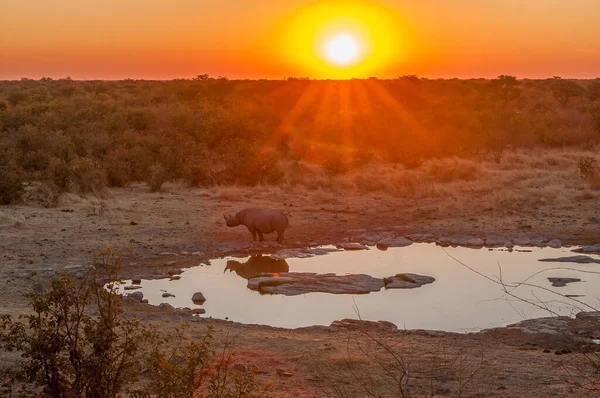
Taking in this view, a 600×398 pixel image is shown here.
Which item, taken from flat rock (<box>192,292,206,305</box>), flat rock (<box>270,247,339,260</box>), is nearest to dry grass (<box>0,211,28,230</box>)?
flat rock (<box>270,247,339,260</box>)

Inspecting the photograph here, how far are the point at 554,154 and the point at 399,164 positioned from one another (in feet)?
23.1

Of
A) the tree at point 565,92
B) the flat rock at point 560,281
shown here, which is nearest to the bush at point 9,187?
the flat rock at point 560,281

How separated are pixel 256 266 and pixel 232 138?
1633 cm

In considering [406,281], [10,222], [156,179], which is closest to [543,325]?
[406,281]

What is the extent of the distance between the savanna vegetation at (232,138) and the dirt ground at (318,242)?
3.58ft

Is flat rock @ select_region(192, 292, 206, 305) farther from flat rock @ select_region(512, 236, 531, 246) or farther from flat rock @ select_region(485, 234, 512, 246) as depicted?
flat rock @ select_region(512, 236, 531, 246)

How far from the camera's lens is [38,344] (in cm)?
570

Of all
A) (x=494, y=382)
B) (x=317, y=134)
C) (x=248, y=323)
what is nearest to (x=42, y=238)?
(x=248, y=323)

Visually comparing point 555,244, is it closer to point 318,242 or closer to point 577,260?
point 577,260

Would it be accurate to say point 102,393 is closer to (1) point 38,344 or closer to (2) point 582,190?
(1) point 38,344

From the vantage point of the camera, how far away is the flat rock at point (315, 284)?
40.0 feet

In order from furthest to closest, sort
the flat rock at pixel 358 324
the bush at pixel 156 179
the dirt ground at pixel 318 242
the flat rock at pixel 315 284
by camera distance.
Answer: the bush at pixel 156 179 → the flat rock at pixel 315 284 → the flat rock at pixel 358 324 → the dirt ground at pixel 318 242

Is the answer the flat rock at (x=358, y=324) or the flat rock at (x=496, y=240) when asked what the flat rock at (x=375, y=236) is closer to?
the flat rock at (x=496, y=240)

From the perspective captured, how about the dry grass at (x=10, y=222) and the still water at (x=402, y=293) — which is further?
the dry grass at (x=10, y=222)
